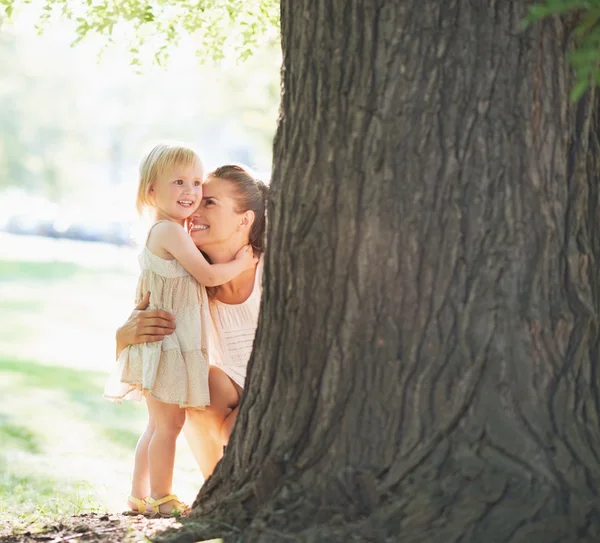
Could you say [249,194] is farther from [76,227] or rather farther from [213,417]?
[76,227]

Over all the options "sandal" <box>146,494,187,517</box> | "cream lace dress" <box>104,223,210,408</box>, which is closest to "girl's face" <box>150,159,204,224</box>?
"cream lace dress" <box>104,223,210,408</box>

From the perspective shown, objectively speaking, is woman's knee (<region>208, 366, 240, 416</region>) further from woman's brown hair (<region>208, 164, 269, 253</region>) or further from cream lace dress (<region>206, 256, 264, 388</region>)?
woman's brown hair (<region>208, 164, 269, 253</region>)

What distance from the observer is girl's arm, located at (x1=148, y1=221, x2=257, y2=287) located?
425cm

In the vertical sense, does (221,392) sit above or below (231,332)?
below

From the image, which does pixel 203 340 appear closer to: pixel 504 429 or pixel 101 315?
pixel 504 429

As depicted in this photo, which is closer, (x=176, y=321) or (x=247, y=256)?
(x=176, y=321)

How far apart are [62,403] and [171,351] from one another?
22.8 feet

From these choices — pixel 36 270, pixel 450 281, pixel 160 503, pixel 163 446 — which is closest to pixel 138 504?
pixel 160 503

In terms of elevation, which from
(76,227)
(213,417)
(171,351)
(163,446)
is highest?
(76,227)

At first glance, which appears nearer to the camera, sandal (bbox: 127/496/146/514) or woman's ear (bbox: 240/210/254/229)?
sandal (bbox: 127/496/146/514)

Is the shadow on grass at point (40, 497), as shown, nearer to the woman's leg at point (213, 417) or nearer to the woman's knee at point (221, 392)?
the woman's leg at point (213, 417)

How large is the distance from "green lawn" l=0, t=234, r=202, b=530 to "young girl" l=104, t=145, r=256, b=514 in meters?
0.42

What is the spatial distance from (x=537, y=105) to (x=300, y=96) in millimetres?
785

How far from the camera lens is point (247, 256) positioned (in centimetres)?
451
